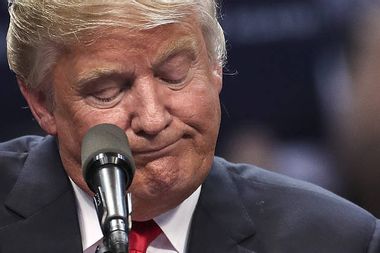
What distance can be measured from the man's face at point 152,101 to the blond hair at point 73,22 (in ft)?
0.07

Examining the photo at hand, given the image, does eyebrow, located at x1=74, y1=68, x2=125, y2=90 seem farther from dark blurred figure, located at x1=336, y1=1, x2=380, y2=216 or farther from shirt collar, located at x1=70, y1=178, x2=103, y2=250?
dark blurred figure, located at x1=336, y1=1, x2=380, y2=216

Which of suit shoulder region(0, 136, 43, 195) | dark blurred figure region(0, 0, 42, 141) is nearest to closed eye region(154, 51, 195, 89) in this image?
suit shoulder region(0, 136, 43, 195)

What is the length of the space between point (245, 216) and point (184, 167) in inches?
10.5

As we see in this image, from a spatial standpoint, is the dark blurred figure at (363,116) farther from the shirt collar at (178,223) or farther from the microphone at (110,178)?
the microphone at (110,178)

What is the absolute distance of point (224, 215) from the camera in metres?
2.28

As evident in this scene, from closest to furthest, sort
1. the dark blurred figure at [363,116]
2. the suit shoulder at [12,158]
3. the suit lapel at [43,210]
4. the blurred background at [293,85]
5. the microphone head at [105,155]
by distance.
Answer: the microphone head at [105,155], the suit lapel at [43,210], the suit shoulder at [12,158], the dark blurred figure at [363,116], the blurred background at [293,85]

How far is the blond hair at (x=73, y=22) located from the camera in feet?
6.66

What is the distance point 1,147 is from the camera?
95.6 inches

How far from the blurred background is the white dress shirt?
97 cm

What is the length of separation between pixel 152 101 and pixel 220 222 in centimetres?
35

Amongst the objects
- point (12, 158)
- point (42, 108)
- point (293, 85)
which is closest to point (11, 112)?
point (293, 85)

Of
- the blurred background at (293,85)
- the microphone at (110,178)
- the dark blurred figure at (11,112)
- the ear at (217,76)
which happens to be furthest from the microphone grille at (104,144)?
the dark blurred figure at (11,112)

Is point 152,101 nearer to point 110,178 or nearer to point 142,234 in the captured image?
point 142,234

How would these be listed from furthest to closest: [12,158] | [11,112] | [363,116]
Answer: [11,112] < [363,116] < [12,158]
